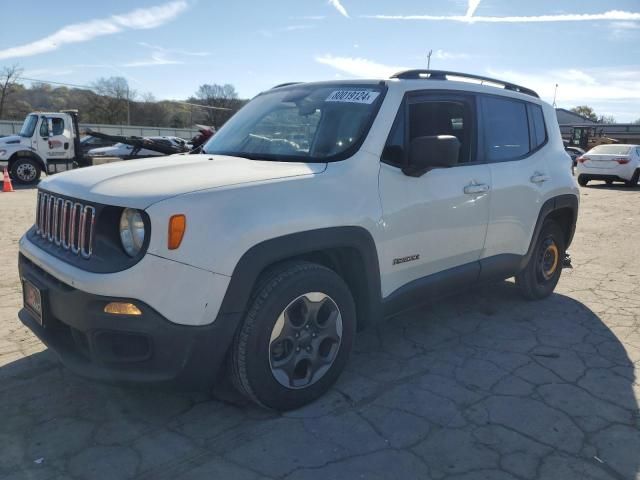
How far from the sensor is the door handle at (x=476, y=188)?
12.1 feet

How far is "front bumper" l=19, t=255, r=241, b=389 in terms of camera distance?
2363 millimetres

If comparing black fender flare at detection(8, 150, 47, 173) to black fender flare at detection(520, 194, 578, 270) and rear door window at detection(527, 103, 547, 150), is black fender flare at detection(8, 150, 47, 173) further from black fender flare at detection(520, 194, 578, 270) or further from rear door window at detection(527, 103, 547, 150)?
black fender flare at detection(520, 194, 578, 270)

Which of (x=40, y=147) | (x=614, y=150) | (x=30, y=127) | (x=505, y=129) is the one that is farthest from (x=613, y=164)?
(x=30, y=127)

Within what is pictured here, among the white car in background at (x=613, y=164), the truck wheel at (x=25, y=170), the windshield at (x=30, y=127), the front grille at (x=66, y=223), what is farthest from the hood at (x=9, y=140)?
the white car in background at (x=613, y=164)

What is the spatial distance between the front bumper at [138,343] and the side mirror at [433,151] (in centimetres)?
146

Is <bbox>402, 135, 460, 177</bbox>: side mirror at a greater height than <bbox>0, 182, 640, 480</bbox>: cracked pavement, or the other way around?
<bbox>402, 135, 460, 177</bbox>: side mirror

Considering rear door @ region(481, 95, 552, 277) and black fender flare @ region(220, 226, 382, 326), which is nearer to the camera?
black fender flare @ region(220, 226, 382, 326)

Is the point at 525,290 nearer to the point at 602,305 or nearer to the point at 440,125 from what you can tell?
Answer: the point at 602,305

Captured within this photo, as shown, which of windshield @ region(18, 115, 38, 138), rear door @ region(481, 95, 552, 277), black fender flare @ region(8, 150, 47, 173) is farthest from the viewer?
windshield @ region(18, 115, 38, 138)

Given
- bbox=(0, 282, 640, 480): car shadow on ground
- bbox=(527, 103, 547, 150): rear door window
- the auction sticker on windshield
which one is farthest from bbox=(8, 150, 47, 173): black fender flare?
bbox=(527, 103, 547, 150): rear door window

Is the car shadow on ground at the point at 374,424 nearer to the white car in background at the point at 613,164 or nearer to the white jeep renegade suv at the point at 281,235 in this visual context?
the white jeep renegade suv at the point at 281,235

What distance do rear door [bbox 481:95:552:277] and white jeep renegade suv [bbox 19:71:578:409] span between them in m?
0.02

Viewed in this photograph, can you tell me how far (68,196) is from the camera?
2.72 m

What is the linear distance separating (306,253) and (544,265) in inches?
119
